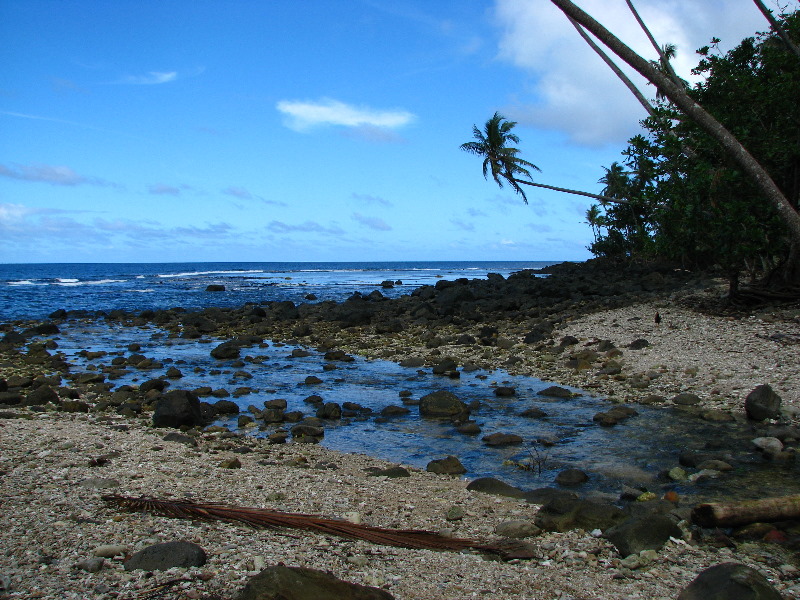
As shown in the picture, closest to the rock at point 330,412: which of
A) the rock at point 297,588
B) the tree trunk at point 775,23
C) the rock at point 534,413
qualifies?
the rock at point 534,413

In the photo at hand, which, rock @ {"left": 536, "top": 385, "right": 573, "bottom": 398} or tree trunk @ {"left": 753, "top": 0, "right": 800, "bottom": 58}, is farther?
tree trunk @ {"left": 753, "top": 0, "right": 800, "bottom": 58}

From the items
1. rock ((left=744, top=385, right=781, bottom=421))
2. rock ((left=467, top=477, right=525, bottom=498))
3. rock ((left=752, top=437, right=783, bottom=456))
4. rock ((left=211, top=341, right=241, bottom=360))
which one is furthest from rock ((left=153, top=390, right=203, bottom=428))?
rock ((left=744, top=385, right=781, bottom=421))

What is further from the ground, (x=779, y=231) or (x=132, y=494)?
(x=779, y=231)

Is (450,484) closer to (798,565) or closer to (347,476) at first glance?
(347,476)

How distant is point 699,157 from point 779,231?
302 cm

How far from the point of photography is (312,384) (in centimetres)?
1422

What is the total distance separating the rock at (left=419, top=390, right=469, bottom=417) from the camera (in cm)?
1090

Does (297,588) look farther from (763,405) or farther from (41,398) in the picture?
(41,398)

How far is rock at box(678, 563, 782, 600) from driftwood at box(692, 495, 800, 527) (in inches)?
60.3

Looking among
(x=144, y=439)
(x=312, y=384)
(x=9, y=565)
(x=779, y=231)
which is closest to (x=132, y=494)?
(x=9, y=565)

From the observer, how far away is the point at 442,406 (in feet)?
35.9

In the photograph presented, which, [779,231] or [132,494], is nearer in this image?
[132,494]

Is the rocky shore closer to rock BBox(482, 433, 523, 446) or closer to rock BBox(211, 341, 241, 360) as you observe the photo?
rock BBox(482, 433, 523, 446)

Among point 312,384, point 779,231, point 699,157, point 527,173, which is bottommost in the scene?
point 312,384
